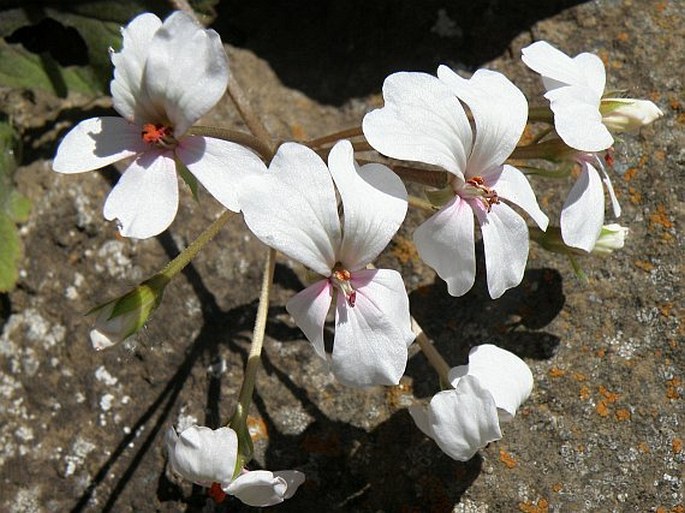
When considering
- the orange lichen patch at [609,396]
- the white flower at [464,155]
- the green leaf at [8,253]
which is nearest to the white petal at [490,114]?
the white flower at [464,155]

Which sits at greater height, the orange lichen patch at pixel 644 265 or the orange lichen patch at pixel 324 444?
the orange lichen patch at pixel 644 265

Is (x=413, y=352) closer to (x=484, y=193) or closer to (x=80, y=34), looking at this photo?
(x=484, y=193)

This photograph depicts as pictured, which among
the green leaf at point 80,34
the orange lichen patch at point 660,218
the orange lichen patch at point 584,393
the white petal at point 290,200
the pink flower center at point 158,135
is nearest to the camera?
the white petal at point 290,200

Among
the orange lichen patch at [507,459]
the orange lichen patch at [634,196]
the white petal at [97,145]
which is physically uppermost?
the white petal at [97,145]

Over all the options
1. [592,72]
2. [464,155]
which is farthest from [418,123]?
[592,72]

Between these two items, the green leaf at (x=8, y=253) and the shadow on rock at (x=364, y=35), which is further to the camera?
the shadow on rock at (x=364, y=35)

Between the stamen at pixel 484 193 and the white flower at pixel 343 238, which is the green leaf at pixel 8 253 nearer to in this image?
the white flower at pixel 343 238

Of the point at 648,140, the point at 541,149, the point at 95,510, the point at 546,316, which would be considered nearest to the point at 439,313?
the point at 546,316
